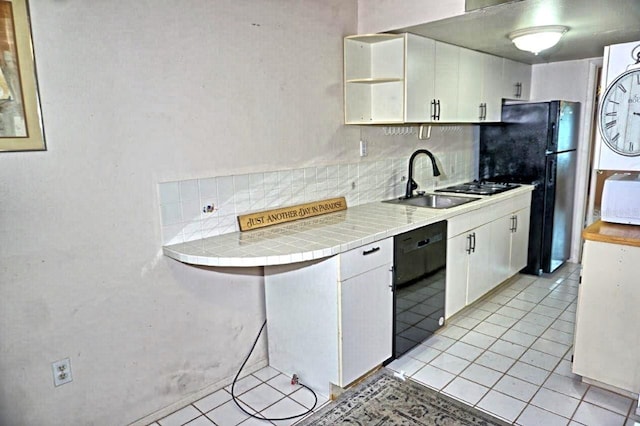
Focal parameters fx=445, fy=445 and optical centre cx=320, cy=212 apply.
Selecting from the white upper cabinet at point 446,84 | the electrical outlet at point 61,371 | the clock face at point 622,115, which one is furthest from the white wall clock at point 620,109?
the electrical outlet at point 61,371

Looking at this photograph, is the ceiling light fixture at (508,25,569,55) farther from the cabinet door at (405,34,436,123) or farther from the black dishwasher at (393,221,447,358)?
the black dishwasher at (393,221,447,358)

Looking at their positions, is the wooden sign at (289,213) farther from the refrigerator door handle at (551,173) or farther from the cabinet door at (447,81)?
the refrigerator door handle at (551,173)

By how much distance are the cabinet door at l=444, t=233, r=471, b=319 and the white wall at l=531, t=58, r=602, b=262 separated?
197 cm

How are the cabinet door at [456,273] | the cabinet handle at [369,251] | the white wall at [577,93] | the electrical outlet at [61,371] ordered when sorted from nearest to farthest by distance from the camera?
the electrical outlet at [61,371]
the cabinet handle at [369,251]
the cabinet door at [456,273]
the white wall at [577,93]

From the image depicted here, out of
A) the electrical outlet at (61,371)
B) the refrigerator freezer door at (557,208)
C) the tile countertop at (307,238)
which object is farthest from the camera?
the refrigerator freezer door at (557,208)

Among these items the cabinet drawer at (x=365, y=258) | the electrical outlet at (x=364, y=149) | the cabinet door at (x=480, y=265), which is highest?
the electrical outlet at (x=364, y=149)

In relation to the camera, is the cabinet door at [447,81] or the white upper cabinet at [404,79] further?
the cabinet door at [447,81]

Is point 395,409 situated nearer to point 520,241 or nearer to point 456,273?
point 456,273

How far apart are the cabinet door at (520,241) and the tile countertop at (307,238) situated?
1.03m

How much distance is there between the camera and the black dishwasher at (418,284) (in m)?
2.54

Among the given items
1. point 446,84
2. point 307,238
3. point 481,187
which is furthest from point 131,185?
point 481,187

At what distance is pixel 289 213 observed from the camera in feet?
8.72

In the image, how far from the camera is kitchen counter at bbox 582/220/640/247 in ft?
7.11

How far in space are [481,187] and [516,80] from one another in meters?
1.11
